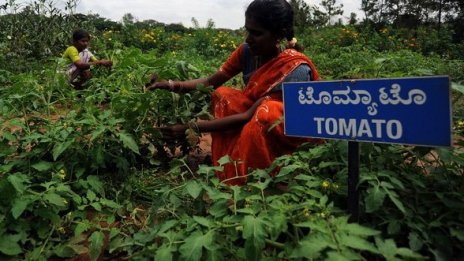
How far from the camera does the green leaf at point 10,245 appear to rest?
1590mm

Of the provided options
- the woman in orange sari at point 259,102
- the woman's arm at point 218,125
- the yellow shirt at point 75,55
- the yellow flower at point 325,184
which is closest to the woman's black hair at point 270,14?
the woman in orange sari at point 259,102

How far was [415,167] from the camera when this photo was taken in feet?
5.45

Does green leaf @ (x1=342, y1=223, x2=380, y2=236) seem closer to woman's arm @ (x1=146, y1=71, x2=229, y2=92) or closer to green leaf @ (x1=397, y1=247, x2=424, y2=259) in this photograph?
green leaf @ (x1=397, y1=247, x2=424, y2=259)

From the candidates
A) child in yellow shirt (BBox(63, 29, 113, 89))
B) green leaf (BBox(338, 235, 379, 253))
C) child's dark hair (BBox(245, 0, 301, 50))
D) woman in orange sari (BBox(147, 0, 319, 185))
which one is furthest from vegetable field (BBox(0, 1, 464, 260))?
child in yellow shirt (BBox(63, 29, 113, 89))

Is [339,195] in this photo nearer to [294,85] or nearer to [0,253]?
[294,85]

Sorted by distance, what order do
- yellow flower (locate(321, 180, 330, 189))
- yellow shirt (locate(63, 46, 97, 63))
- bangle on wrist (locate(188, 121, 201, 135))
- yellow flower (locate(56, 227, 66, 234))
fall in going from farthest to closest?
yellow shirt (locate(63, 46, 97, 63)) < bangle on wrist (locate(188, 121, 201, 135)) < yellow flower (locate(56, 227, 66, 234)) < yellow flower (locate(321, 180, 330, 189))

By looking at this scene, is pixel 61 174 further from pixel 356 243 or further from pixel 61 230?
pixel 356 243

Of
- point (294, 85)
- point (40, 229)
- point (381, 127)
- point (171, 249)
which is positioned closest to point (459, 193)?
point (381, 127)

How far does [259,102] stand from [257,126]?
0.19 metres

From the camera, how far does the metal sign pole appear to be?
1.38m

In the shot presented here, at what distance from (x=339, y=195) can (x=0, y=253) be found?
4.24 feet

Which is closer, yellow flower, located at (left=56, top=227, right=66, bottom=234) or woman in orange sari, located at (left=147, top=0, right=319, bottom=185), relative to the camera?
yellow flower, located at (left=56, top=227, right=66, bottom=234)

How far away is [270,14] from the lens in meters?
2.24

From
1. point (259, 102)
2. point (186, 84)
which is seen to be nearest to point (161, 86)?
point (186, 84)
